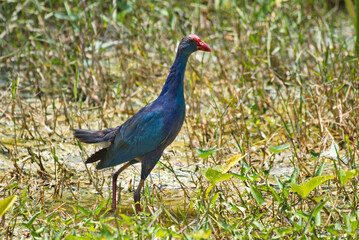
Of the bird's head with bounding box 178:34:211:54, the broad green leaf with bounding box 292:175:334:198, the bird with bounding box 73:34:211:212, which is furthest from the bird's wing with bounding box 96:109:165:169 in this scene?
the broad green leaf with bounding box 292:175:334:198

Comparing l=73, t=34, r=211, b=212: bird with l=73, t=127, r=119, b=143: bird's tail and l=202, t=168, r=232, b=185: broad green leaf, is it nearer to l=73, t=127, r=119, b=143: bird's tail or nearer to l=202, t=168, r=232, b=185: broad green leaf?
l=73, t=127, r=119, b=143: bird's tail

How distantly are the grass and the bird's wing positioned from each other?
0.25 m

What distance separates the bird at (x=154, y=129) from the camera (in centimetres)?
374

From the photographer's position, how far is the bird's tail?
13.1 feet

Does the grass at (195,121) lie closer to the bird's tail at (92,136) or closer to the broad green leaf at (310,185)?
the broad green leaf at (310,185)

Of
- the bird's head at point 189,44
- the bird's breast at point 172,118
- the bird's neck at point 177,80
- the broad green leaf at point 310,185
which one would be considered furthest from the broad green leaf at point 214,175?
the bird's head at point 189,44

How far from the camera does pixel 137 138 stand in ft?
12.5

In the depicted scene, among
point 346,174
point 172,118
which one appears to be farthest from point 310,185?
point 172,118

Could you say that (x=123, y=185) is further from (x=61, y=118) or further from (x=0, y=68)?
(x=0, y=68)

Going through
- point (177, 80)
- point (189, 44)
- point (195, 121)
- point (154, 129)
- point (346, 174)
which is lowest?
point (195, 121)

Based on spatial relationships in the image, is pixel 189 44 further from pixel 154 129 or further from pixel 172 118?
pixel 154 129

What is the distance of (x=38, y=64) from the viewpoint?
592cm

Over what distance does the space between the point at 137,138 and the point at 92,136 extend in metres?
0.40

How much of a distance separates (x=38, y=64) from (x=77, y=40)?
596 mm
